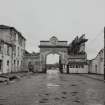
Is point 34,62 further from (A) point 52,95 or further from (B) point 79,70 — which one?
(A) point 52,95

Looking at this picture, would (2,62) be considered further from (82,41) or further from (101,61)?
(82,41)

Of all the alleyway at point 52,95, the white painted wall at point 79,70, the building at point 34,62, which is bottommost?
the white painted wall at point 79,70

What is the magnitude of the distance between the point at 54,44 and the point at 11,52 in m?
14.6

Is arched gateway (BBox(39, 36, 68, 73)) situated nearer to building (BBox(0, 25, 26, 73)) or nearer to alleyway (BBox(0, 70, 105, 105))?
building (BBox(0, 25, 26, 73))

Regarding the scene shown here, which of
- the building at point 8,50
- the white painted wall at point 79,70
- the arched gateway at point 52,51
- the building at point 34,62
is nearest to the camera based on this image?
the building at point 8,50

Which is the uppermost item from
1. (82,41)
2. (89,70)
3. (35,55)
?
(82,41)

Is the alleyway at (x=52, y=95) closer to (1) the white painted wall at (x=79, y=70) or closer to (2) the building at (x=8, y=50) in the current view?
(2) the building at (x=8, y=50)

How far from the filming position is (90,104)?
28.6ft

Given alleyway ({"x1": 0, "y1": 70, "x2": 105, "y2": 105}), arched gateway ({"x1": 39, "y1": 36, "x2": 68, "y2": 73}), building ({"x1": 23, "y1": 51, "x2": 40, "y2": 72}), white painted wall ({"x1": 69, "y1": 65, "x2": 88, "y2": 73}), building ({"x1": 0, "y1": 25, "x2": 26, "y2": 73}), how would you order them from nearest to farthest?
alleyway ({"x1": 0, "y1": 70, "x2": 105, "y2": 105}), building ({"x1": 0, "y1": 25, "x2": 26, "y2": 73}), white painted wall ({"x1": 69, "y1": 65, "x2": 88, "y2": 73}), arched gateway ({"x1": 39, "y1": 36, "x2": 68, "y2": 73}), building ({"x1": 23, "y1": 51, "x2": 40, "y2": 72})

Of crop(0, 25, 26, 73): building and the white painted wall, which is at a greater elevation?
crop(0, 25, 26, 73): building

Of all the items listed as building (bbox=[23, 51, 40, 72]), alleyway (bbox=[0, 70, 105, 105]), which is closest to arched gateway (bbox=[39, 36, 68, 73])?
building (bbox=[23, 51, 40, 72])

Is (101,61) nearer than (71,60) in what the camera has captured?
Yes

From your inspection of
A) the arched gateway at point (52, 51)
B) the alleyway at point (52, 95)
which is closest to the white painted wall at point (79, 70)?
the arched gateway at point (52, 51)

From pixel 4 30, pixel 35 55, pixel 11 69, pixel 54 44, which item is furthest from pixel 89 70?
pixel 4 30
